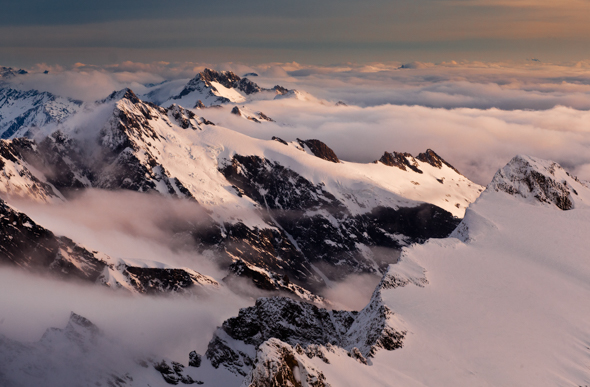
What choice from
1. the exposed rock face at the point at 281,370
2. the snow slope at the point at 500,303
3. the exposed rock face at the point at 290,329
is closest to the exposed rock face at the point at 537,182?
the snow slope at the point at 500,303

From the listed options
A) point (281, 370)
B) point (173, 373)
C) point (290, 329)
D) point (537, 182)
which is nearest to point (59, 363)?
point (173, 373)

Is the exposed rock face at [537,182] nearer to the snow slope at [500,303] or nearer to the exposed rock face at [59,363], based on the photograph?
the snow slope at [500,303]

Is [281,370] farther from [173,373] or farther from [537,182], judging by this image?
[537,182]

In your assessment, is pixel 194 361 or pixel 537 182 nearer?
pixel 194 361

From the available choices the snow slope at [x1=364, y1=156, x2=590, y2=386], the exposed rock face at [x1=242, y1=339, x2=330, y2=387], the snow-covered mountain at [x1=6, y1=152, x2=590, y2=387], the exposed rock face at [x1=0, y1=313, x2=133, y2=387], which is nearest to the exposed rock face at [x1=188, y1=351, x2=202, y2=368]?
the snow-covered mountain at [x1=6, y1=152, x2=590, y2=387]

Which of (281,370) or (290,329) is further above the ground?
(281,370)

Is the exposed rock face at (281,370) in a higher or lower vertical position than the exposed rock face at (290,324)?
higher

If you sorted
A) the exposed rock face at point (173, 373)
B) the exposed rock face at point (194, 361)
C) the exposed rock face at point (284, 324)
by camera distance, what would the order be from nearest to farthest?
1. the exposed rock face at point (173, 373)
2. the exposed rock face at point (194, 361)
3. the exposed rock face at point (284, 324)

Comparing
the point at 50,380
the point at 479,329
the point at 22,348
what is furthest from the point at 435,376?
the point at 22,348
